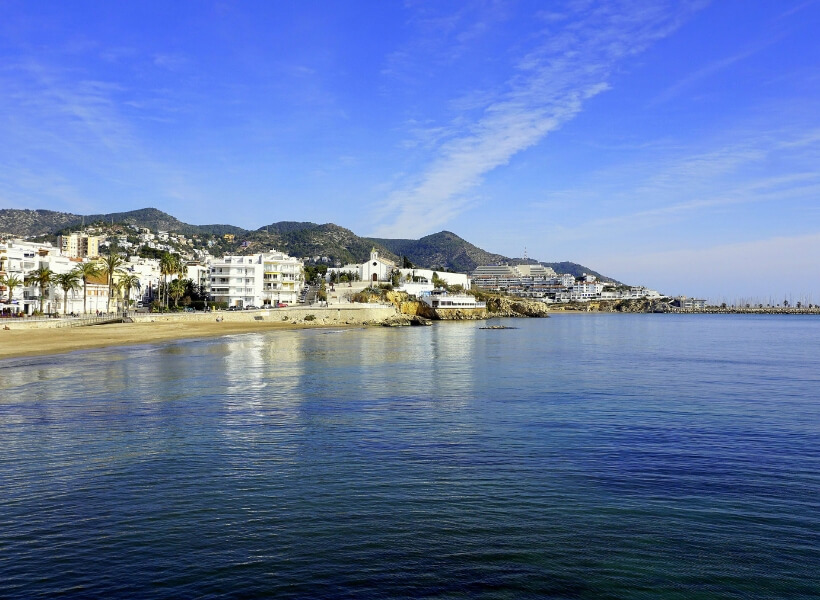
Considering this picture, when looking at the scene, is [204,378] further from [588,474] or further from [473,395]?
[588,474]

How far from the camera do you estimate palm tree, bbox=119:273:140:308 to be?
10197cm

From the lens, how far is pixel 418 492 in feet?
47.5

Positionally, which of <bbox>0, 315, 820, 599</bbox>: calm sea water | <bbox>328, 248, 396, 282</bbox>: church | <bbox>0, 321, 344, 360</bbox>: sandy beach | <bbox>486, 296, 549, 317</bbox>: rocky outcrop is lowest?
<bbox>0, 315, 820, 599</bbox>: calm sea water

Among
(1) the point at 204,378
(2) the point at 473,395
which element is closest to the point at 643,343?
(2) the point at 473,395

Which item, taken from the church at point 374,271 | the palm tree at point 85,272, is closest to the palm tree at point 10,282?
the palm tree at point 85,272

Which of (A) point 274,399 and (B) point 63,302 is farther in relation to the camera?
(B) point 63,302

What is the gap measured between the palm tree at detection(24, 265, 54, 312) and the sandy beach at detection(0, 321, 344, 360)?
477 inches

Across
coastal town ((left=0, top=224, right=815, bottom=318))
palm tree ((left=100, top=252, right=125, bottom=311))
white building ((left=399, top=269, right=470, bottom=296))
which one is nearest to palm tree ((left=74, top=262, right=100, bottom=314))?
coastal town ((left=0, top=224, right=815, bottom=318))

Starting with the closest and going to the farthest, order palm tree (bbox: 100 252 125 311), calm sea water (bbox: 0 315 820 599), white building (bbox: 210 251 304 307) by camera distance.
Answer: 1. calm sea water (bbox: 0 315 820 599)
2. palm tree (bbox: 100 252 125 311)
3. white building (bbox: 210 251 304 307)

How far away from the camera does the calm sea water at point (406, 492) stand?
399 inches

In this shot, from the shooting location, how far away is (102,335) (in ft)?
217

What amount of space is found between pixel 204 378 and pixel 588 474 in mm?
26092

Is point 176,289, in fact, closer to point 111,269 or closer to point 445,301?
point 111,269

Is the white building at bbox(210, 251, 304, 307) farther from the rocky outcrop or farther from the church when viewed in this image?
the rocky outcrop
